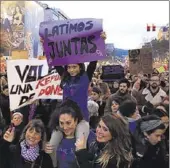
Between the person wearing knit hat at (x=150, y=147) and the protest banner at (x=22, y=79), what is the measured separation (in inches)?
71.2

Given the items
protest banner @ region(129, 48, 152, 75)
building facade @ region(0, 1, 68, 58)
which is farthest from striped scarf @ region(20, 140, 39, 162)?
building facade @ region(0, 1, 68, 58)

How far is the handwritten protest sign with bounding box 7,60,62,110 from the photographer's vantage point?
532 cm

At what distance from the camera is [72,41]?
5.30 m

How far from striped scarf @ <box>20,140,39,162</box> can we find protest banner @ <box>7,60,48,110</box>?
3.65 feet

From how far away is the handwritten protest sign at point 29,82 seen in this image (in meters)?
5.32

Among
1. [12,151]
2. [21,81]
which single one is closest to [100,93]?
[21,81]

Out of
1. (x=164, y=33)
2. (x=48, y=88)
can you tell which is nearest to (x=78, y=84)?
(x=48, y=88)

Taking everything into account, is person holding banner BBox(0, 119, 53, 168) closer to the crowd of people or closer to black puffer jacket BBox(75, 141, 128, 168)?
the crowd of people

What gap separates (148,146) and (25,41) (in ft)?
104

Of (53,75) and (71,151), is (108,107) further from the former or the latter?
(71,151)

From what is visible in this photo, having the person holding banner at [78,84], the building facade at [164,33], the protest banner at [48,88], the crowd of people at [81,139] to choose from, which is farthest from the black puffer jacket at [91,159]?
the building facade at [164,33]

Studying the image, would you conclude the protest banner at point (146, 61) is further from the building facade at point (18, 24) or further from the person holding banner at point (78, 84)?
the building facade at point (18, 24)

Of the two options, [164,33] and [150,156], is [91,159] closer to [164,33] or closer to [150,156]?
[150,156]

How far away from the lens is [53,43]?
17.6 ft
